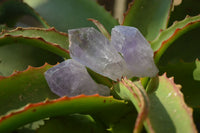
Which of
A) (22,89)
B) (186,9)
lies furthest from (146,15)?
(22,89)

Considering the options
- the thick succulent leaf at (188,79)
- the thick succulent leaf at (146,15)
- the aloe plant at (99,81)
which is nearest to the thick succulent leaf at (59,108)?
the aloe plant at (99,81)

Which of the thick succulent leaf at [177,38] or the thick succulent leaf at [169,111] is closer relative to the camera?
the thick succulent leaf at [169,111]

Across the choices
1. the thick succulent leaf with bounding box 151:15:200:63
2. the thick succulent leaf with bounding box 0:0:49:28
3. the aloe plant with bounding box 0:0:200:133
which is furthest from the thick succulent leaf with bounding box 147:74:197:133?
the thick succulent leaf with bounding box 0:0:49:28

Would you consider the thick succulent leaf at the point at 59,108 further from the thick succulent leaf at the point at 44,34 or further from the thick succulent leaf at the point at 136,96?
the thick succulent leaf at the point at 44,34

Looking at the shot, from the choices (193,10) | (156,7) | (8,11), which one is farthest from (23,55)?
(193,10)

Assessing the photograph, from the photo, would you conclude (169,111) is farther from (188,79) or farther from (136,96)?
(188,79)

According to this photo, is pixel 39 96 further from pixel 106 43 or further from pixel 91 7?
pixel 91 7
